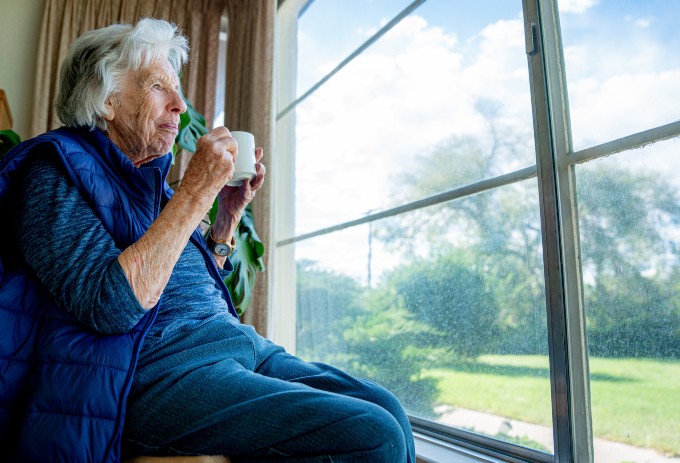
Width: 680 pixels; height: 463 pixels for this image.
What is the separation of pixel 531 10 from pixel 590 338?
999 millimetres

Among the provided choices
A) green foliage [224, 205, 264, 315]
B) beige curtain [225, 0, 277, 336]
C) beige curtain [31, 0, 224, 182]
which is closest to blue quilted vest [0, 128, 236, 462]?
green foliage [224, 205, 264, 315]

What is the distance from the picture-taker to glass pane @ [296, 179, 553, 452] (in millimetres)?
1714

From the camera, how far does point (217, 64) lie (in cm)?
386

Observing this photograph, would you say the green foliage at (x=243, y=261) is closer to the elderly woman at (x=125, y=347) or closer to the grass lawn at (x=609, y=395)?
the grass lawn at (x=609, y=395)

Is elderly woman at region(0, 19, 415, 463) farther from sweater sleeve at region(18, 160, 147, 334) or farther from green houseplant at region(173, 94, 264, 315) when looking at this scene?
green houseplant at region(173, 94, 264, 315)

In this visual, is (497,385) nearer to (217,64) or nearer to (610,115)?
(610,115)

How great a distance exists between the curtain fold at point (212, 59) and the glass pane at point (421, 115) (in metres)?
0.28

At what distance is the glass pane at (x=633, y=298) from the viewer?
4.32ft

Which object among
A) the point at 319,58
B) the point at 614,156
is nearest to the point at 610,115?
the point at 614,156

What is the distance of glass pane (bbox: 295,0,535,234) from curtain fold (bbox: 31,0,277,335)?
0.28 metres

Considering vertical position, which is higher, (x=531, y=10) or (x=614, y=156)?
(x=531, y=10)

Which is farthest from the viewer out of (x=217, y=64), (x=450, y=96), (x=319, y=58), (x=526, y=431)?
(x=217, y=64)

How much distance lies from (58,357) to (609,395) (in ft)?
4.24

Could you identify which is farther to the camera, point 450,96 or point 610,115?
point 450,96
